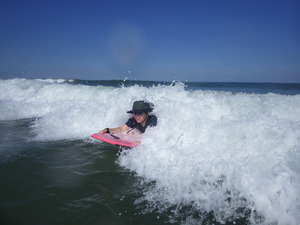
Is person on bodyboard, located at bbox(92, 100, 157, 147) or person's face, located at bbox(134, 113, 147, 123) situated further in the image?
person's face, located at bbox(134, 113, 147, 123)

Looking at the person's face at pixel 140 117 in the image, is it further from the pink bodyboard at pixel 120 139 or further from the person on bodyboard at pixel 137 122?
the pink bodyboard at pixel 120 139

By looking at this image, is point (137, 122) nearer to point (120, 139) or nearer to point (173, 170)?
point (120, 139)

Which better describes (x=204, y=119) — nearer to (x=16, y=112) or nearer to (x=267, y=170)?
(x=267, y=170)

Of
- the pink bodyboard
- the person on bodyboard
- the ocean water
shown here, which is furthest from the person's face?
the pink bodyboard

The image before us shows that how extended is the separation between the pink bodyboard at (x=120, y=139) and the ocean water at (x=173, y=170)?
21 cm

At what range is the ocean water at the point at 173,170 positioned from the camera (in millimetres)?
3072

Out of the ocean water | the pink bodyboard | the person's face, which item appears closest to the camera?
the ocean water

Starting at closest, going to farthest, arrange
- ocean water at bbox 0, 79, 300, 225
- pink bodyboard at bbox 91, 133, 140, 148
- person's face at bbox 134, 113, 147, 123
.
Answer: ocean water at bbox 0, 79, 300, 225 < pink bodyboard at bbox 91, 133, 140, 148 < person's face at bbox 134, 113, 147, 123

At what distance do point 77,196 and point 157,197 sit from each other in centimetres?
133

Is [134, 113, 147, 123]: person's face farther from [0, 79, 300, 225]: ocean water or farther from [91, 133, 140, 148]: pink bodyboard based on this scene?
[91, 133, 140, 148]: pink bodyboard

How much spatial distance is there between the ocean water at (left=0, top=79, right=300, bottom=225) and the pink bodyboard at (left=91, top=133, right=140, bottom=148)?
21cm

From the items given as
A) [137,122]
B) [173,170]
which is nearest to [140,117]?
[137,122]

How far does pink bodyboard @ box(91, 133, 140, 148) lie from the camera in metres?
5.39

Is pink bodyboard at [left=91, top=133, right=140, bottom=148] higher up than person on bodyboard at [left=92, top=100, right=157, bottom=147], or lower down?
lower down
